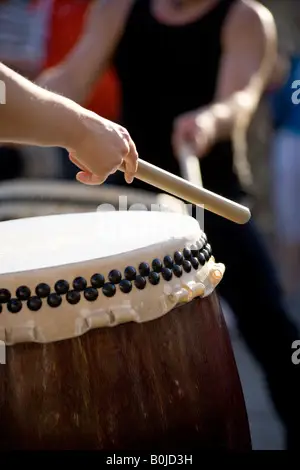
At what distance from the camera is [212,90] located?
2104 millimetres

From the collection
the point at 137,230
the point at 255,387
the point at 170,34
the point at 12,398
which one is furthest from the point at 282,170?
the point at 12,398

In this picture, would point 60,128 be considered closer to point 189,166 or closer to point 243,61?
point 189,166

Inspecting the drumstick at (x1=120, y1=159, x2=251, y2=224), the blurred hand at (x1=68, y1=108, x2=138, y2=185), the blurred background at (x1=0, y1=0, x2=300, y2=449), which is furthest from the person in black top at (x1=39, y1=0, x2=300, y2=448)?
the blurred hand at (x1=68, y1=108, x2=138, y2=185)

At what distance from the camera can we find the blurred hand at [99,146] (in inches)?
46.6

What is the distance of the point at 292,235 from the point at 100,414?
2.84m

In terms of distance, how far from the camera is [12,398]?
119 cm

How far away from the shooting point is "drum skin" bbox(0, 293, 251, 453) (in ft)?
3.90

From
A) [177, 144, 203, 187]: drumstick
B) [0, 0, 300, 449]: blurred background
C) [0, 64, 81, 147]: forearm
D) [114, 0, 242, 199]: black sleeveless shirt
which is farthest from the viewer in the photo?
[114, 0, 242, 199]: black sleeveless shirt

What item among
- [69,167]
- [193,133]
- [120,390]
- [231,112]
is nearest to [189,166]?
[193,133]

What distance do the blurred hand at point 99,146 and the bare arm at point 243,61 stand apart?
2.64ft

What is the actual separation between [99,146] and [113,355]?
282 millimetres

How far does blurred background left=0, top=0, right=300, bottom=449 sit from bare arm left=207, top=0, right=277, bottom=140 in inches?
5.3

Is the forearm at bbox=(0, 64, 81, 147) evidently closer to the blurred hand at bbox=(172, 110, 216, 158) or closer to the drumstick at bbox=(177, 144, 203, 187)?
the drumstick at bbox=(177, 144, 203, 187)

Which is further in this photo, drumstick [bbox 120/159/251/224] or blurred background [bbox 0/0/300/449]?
blurred background [bbox 0/0/300/449]
